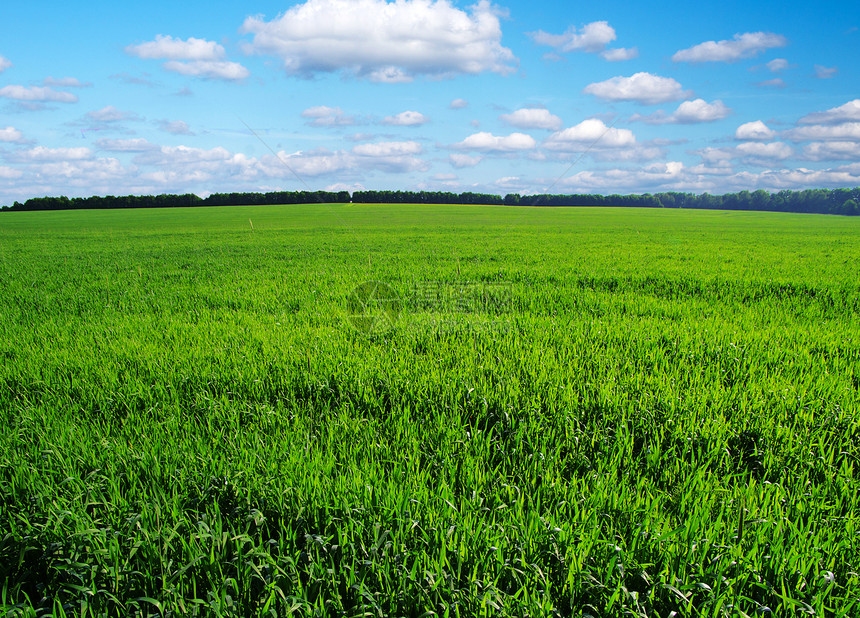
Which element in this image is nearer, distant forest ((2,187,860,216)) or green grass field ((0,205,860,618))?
green grass field ((0,205,860,618))

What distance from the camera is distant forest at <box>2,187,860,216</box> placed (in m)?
83.5

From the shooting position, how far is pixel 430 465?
3.01 metres

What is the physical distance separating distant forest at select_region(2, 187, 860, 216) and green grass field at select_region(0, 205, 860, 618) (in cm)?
5705

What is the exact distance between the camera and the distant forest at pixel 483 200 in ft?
274

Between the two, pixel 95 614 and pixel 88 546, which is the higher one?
Result: pixel 88 546

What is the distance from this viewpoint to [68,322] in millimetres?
6879

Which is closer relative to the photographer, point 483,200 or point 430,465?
point 430,465

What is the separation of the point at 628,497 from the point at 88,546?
9.76ft

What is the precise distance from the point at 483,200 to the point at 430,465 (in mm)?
99985

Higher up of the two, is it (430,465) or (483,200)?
(483,200)

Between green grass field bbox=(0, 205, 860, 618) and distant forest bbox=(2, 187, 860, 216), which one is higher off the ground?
distant forest bbox=(2, 187, 860, 216)

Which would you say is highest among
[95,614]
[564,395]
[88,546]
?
[564,395]

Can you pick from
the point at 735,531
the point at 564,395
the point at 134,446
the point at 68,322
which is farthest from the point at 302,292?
the point at 735,531

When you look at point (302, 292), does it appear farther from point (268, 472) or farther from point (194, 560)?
point (194, 560)
